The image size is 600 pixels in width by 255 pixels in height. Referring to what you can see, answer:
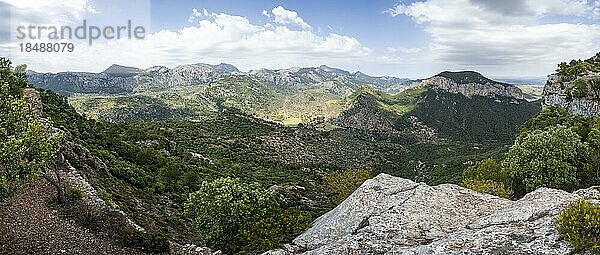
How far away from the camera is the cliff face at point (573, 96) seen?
81.0m

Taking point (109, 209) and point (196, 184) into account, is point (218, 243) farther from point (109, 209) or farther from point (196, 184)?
point (196, 184)

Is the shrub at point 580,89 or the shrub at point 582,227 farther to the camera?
the shrub at point 580,89

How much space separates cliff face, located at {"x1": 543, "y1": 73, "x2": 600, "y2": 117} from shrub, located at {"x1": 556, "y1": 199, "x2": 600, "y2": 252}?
263 ft

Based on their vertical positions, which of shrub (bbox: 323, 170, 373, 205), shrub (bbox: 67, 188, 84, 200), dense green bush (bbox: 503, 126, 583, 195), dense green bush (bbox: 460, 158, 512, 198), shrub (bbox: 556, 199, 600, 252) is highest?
shrub (bbox: 556, 199, 600, 252)

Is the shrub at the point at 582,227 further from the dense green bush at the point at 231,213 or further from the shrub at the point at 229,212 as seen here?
the shrub at the point at 229,212

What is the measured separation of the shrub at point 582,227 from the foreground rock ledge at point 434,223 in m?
0.36

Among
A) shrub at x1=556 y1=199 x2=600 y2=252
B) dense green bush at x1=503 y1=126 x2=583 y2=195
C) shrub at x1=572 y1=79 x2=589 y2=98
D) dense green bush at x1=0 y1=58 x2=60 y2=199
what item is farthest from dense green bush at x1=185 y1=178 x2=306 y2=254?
shrub at x1=572 y1=79 x2=589 y2=98

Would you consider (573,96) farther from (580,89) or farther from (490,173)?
(490,173)

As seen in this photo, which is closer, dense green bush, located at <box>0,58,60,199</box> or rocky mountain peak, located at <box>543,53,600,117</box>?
dense green bush, located at <box>0,58,60,199</box>

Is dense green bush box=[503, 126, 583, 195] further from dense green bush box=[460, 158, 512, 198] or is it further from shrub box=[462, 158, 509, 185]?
shrub box=[462, 158, 509, 185]

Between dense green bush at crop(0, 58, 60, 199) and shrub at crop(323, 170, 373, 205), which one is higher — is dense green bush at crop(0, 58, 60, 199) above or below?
above

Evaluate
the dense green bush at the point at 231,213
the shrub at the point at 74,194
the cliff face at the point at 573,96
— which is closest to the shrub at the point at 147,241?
the dense green bush at the point at 231,213

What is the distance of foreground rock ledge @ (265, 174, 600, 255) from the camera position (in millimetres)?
13852

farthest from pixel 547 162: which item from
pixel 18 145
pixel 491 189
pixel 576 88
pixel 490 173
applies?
pixel 576 88
